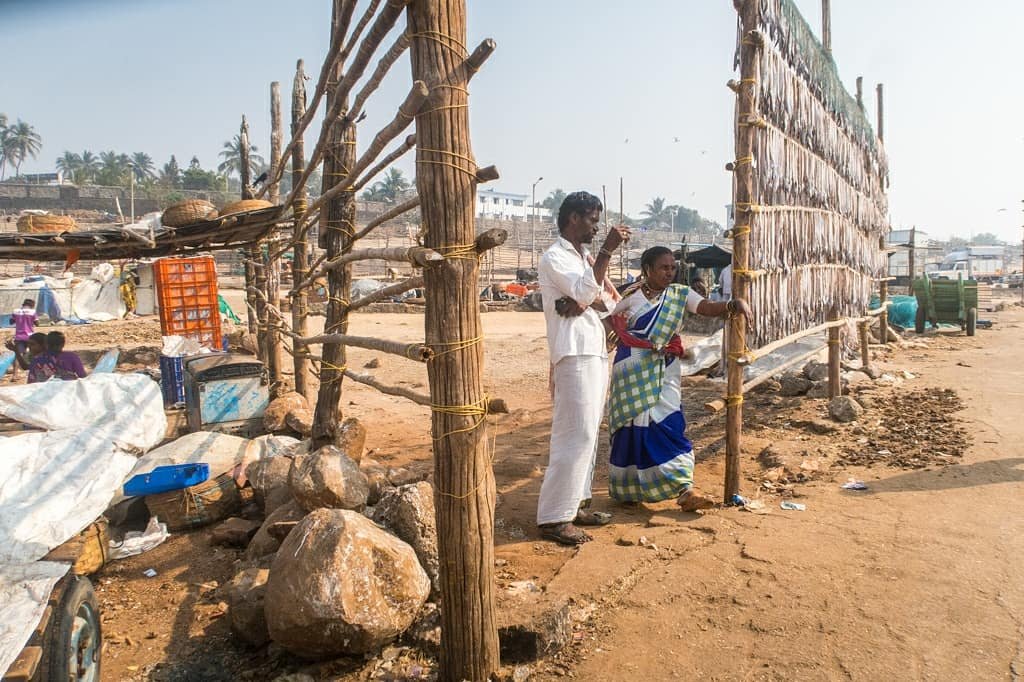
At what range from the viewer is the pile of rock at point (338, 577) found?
2.67 meters

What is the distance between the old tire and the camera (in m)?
2.55

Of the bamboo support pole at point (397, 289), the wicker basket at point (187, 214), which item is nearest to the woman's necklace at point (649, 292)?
the bamboo support pole at point (397, 289)

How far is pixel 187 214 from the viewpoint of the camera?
18.2ft

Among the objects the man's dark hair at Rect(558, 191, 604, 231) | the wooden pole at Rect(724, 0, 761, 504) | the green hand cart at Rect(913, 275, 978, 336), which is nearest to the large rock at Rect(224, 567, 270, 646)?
the man's dark hair at Rect(558, 191, 604, 231)

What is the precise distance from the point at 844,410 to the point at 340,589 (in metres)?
5.54

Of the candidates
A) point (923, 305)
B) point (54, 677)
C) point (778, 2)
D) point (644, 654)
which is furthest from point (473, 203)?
point (923, 305)

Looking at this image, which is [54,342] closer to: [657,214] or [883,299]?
[883,299]

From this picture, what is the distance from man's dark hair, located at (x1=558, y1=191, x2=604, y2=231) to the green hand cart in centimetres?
1481

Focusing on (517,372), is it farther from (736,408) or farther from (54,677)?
(54,677)

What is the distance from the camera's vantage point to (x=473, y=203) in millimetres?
2395

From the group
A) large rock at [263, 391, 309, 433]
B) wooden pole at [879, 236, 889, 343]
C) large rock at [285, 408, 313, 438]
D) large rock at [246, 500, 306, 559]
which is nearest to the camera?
large rock at [246, 500, 306, 559]

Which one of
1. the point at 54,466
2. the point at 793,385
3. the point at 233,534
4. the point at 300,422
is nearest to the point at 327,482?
the point at 233,534

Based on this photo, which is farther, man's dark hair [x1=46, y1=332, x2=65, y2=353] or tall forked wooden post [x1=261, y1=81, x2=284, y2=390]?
man's dark hair [x1=46, y1=332, x2=65, y2=353]

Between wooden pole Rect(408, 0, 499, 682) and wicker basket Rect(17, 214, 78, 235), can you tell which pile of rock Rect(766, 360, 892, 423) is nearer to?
wooden pole Rect(408, 0, 499, 682)
